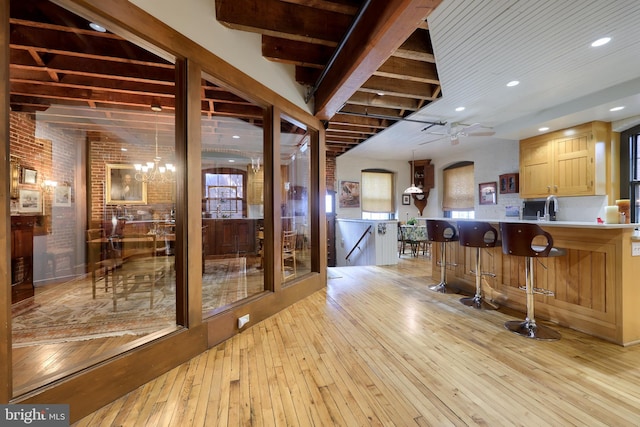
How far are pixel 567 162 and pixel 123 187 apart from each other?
28.8ft

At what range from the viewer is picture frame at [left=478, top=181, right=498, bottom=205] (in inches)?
258

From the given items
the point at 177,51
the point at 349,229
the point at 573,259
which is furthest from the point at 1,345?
the point at 349,229

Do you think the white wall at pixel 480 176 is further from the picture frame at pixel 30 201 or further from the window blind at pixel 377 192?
the picture frame at pixel 30 201

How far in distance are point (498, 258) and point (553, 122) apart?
278 centimetres

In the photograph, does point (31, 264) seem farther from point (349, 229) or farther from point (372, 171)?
point (372, 171)

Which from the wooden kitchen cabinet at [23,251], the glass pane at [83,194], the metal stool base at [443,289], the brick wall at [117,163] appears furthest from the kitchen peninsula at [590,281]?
the brick wall at [117,163]

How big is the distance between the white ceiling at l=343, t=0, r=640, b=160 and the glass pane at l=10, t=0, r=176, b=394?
2799 millimetres

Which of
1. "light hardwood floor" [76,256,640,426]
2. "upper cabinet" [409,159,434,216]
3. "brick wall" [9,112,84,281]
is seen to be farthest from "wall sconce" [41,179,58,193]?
"upper cabinet" [409,159,434,216]

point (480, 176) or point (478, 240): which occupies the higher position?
point (480, 176)

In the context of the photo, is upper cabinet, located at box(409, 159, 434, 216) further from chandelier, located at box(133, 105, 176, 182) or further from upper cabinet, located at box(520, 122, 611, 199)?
chandelier, located at box(133, 105, 176, 182)

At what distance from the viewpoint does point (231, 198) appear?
7.13m

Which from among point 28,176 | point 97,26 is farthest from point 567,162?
point 28,176

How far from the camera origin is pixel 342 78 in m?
2.75

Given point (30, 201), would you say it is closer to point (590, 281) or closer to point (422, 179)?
point (590, 281)
